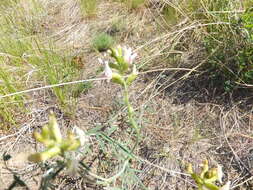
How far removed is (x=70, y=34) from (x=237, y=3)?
1.34 meters

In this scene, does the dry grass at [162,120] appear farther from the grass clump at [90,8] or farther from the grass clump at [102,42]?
the grass clump at [90,8]

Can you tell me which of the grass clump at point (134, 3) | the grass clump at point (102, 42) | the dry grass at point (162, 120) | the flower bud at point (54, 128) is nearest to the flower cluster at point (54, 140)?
the flower bud at point (54, 128)

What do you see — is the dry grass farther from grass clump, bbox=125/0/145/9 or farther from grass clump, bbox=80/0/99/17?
grass clump, bbox=80/0/99/17

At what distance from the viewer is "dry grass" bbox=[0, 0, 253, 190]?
145 centimetres

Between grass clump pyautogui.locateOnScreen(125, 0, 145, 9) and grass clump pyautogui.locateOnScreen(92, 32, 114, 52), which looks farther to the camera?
grass clump pyautogui.locateOnScreen(125, 0, 145, 9)

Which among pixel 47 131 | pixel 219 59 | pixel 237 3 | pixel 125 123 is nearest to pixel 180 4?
pixel 237 3

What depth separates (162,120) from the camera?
1.69 m

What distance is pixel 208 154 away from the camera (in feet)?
4.84

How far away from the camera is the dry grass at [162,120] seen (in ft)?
4.74

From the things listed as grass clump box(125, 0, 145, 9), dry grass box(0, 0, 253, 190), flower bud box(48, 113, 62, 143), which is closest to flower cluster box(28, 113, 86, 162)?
flower bud box(48, 113, 62, 143)

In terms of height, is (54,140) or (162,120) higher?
(54,140)

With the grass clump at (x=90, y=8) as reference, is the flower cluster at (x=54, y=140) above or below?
above

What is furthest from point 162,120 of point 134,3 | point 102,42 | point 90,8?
point 90,8

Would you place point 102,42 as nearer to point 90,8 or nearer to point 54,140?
point 90,8
